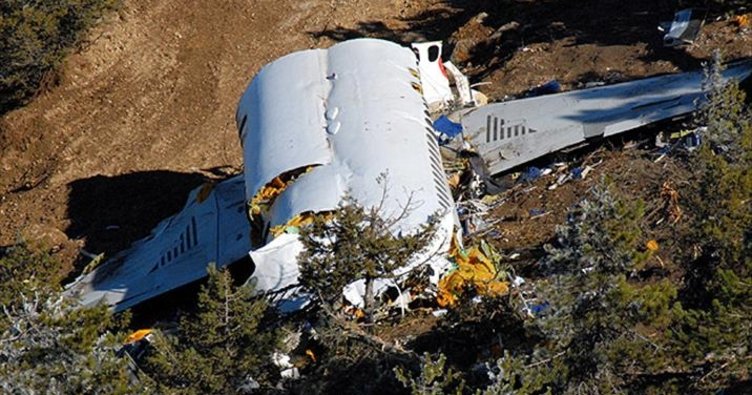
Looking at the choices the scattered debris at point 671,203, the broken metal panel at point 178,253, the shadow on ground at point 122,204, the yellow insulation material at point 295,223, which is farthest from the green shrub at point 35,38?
the scattered debris at point 671,203

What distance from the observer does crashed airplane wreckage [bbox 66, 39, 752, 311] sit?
16953mm

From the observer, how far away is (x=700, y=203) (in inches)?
530

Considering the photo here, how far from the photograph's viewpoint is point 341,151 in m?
17.9

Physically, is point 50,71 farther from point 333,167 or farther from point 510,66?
point 333,167

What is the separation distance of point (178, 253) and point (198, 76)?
9045 mm

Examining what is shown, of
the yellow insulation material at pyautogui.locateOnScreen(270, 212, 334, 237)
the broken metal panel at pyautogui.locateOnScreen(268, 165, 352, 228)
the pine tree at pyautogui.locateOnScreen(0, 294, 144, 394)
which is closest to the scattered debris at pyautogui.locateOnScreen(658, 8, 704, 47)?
the broken metal panel at pyautogui.locateOnScreen(268, 165, 352, 228)

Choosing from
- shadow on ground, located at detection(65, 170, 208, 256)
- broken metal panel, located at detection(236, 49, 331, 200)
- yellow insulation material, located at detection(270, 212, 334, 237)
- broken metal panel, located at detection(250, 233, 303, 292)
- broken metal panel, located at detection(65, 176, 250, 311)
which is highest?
broken metal panel, located at detection(236, 49, 331, 200)

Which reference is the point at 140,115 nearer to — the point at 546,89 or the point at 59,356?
the point at 546,89

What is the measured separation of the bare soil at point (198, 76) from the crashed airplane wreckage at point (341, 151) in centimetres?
112

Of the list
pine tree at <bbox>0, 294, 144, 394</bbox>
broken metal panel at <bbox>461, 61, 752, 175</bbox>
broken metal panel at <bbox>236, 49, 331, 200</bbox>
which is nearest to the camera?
pine tree at <bbox>0, 294, 144, 394</bbox>

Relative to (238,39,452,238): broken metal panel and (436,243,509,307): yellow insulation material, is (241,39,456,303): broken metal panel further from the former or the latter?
(436,243,509,307): yellow insulation material

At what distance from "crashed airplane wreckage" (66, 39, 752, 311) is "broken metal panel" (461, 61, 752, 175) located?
0.02m

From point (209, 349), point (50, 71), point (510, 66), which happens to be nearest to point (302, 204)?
point (209, 349)

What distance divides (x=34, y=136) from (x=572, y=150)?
1278 centimetres
